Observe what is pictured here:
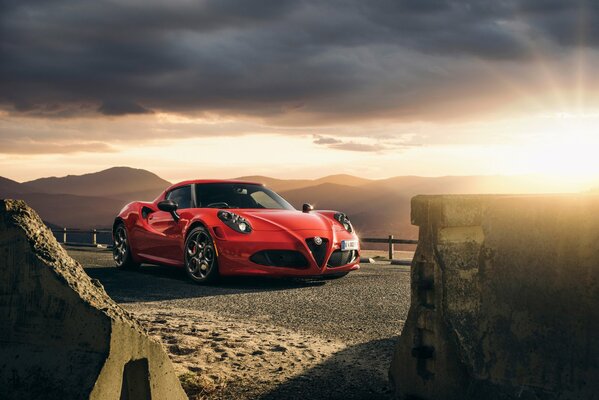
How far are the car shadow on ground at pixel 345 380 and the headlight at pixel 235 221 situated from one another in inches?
164

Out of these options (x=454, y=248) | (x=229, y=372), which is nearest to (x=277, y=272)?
(x=229, y=372)

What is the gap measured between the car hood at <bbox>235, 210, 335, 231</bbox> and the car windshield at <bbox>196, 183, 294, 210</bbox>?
0.62 metres

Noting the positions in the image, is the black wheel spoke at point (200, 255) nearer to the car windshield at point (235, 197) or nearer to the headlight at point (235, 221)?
the headlight at point (235, 221)

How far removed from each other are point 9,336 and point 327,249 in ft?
21.1

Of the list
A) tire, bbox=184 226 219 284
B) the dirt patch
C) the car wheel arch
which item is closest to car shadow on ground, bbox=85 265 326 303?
tire, bbox=184 226 219 284

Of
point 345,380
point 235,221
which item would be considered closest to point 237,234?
point 235,221

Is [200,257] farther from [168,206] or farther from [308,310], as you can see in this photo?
[308,310]

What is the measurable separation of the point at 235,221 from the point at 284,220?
26.0 inches

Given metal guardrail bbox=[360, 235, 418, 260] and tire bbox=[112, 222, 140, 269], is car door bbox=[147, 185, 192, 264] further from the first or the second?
metal guardrail bbox=[360, 235, 418, 260]

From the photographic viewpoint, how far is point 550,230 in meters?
3.21

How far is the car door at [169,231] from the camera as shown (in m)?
10.1

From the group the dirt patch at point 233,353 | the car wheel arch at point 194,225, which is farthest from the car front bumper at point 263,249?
the dirt patch at point 233,353

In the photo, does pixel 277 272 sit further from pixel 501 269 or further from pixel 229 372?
pixel 501 269

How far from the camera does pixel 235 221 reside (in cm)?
943
